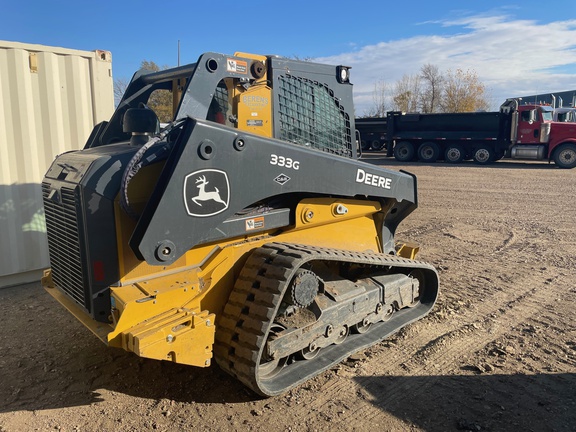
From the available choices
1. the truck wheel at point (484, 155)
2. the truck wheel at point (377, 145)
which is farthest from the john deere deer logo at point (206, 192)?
the truck wheel at point (377, 145)

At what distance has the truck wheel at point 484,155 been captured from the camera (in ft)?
71.3

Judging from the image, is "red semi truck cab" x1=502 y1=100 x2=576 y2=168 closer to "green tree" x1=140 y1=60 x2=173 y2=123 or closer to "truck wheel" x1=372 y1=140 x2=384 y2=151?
"truck wheel" x1=372 y1=140 x2=384 y2=151

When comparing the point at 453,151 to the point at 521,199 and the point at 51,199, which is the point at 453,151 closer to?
the point at 521,199

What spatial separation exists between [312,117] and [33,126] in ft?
12.6

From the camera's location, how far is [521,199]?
12.4 m

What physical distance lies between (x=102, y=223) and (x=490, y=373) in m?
3.18

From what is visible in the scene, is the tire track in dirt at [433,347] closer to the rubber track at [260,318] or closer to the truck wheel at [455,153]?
the rubber track at [260,318]

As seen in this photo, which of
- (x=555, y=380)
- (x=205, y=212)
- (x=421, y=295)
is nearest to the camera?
(x=205, y=212)

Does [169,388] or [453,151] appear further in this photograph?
[453,151]

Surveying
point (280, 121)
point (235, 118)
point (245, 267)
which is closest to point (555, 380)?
point (245, 267)

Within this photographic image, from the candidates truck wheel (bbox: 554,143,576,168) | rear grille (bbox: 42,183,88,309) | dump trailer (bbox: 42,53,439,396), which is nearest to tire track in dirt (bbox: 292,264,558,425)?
dump trailer (bbox: 42,53,439,396)

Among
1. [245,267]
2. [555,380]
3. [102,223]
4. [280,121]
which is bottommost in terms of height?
[555,380]

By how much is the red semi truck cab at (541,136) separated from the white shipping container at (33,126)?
61.9 feet

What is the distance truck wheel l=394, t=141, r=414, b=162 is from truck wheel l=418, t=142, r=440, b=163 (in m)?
0.43
